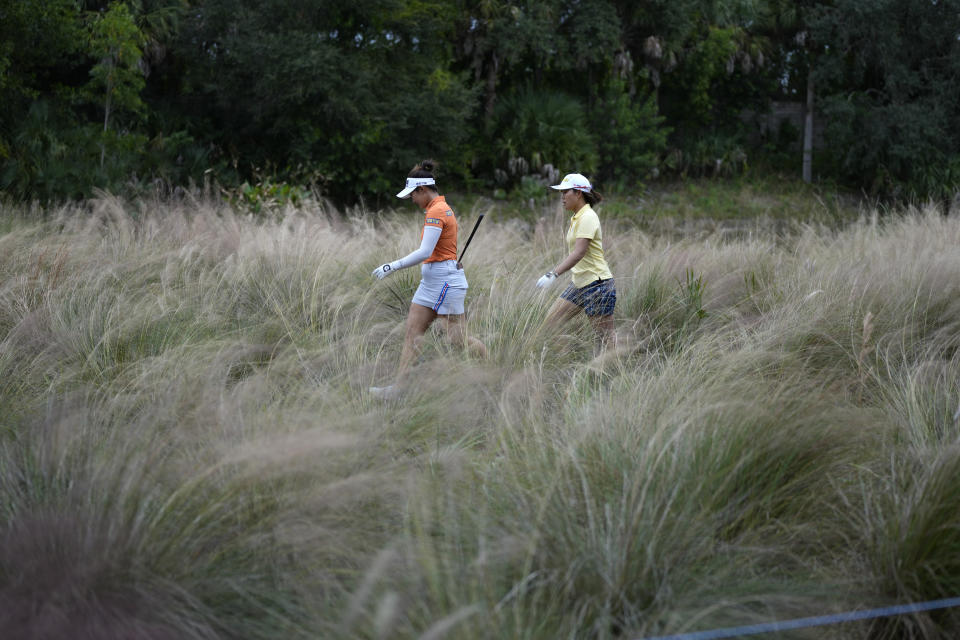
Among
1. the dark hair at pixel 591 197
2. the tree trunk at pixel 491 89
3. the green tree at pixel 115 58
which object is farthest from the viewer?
the tree trunk at pixel 491 89

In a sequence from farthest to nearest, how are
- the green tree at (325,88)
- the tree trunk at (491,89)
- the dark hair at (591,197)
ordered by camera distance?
the tree trunk at (491,89) → the green tree at (325,88) → the dark hair at (591,197)

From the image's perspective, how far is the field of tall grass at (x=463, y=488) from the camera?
2.97 m

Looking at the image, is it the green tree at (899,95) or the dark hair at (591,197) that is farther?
the green tree at (899,95)

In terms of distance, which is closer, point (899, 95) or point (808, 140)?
point (899, 95)

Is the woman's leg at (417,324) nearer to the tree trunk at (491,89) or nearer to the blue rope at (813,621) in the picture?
the blue rope at (813,621)

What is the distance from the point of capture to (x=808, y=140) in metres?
27.9

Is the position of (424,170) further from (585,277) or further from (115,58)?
(115,58)

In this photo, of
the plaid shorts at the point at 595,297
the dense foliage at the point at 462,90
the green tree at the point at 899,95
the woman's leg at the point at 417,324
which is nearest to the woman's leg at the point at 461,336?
the woman's leg at the point at 417,324

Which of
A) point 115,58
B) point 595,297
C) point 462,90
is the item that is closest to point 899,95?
point 462,90

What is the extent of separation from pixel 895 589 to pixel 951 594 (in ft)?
0.62

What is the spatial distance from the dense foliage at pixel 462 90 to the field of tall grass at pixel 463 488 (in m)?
9.29

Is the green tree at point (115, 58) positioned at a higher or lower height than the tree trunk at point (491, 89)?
higher

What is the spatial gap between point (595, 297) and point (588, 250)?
0.38m

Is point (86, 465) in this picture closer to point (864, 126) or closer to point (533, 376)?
point (533, 376)
